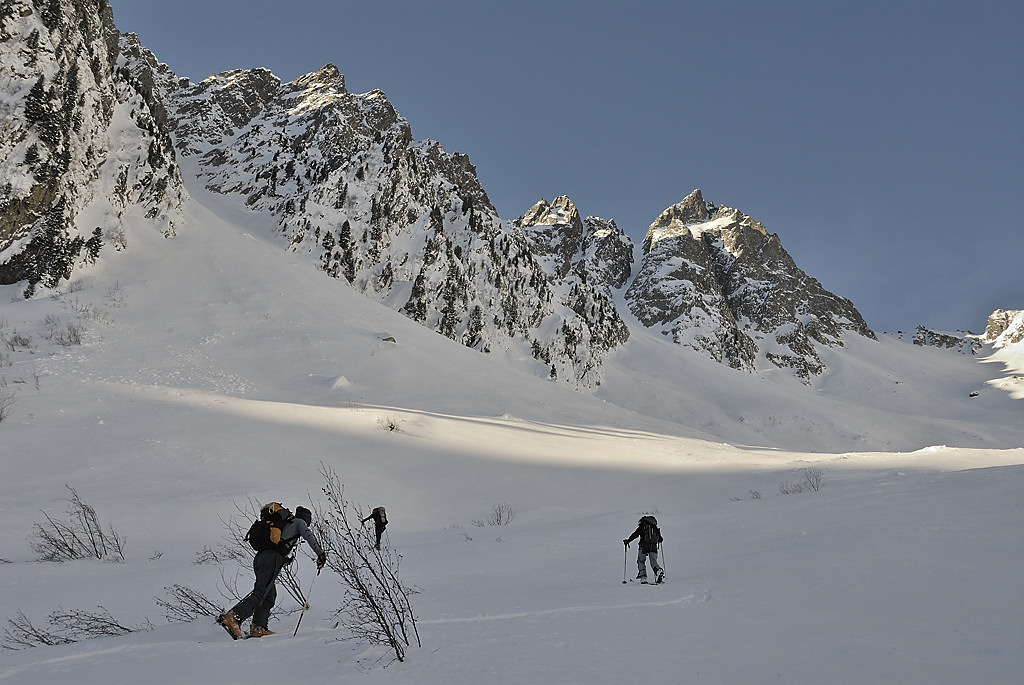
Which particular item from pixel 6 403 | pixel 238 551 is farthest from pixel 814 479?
pixel 6 403

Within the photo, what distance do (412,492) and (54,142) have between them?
22383mm

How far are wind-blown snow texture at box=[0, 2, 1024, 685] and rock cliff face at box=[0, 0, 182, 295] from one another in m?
0.46

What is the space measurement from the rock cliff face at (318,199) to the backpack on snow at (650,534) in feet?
82.1

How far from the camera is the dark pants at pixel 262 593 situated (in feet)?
14.9

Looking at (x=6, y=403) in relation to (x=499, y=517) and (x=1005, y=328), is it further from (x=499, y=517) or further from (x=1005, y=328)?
(x=1005, y=328)

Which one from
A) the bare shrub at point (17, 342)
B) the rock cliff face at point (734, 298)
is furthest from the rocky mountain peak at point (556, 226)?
the bare shrub at point (17, 342)

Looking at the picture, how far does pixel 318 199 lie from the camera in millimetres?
40250

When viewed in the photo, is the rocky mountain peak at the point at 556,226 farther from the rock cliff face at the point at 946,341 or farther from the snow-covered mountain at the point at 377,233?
the rock cliff face at the point at 946,341

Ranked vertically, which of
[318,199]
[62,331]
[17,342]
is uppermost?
[318,199]

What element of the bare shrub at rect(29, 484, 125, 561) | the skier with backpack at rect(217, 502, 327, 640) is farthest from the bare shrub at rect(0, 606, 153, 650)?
the bare shrub at rect(29, 484, 125, 561)

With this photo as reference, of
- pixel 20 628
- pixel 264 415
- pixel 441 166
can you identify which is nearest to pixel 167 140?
pixel 264 415

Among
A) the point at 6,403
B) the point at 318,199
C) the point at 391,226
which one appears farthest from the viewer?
the point at 391,226

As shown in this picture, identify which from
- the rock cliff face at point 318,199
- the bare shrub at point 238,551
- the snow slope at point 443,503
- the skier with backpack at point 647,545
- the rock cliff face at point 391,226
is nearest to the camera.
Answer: the snow slope at point 443,503

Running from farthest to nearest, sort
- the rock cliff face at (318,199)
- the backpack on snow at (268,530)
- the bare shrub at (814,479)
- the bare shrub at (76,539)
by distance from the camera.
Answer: the rock cliff face at (318,199) → the bare shrub at (814,479) → the bare shrub at (76,539) → the backpack on snow at (268,530)
